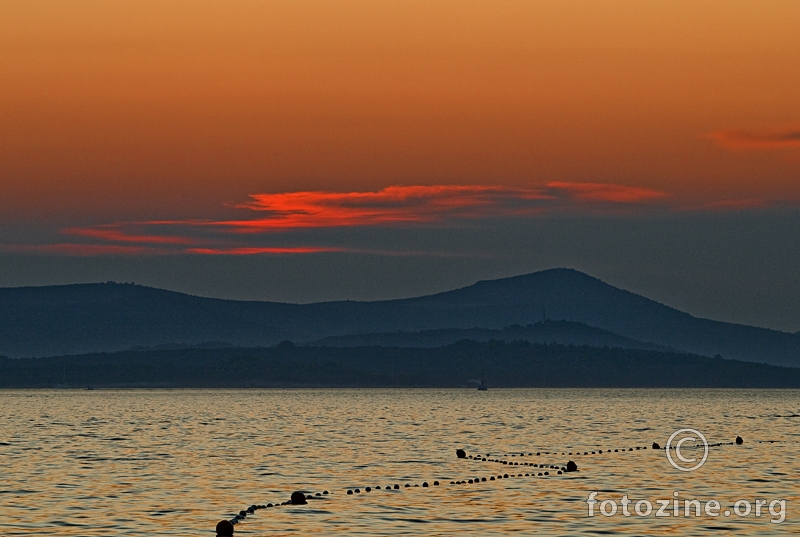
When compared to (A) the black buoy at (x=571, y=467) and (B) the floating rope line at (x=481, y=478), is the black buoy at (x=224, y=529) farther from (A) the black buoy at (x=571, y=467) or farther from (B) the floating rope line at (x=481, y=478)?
(A) the black buoy at (x=571, y=467)

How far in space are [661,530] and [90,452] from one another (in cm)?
5463

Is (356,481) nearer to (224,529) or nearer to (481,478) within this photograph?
(481,478)

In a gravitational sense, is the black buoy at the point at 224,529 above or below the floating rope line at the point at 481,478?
below

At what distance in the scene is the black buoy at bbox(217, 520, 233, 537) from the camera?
54031 mm

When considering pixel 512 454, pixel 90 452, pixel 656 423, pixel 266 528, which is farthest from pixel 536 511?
pixel 656 423

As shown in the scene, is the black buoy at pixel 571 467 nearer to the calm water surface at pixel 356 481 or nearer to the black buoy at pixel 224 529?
the calm water surface at pixel 356 481

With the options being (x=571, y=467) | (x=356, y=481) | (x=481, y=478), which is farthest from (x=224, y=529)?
(x=571, y=467)

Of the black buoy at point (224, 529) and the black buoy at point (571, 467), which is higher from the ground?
the black buoy at point (571, 467)

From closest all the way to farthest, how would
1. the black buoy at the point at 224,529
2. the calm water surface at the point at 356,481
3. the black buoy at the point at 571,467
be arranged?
the black buoy at the point at 224,529
the calm water surface at the point at 356,481
the black buoy at the point at 571,467

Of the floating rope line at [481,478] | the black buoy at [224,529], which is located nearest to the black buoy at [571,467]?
the floating rope line at [481,478]

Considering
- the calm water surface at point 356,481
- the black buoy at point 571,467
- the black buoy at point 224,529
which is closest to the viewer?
the black buoy at point 224,529

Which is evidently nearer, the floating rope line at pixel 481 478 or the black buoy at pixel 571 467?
the floating rope line at pixel 481 478

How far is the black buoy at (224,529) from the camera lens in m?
54.0

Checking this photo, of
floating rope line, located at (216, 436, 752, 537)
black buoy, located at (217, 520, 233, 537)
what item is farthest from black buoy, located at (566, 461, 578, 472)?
black buoy, located at (217, 520, 233, 537)
